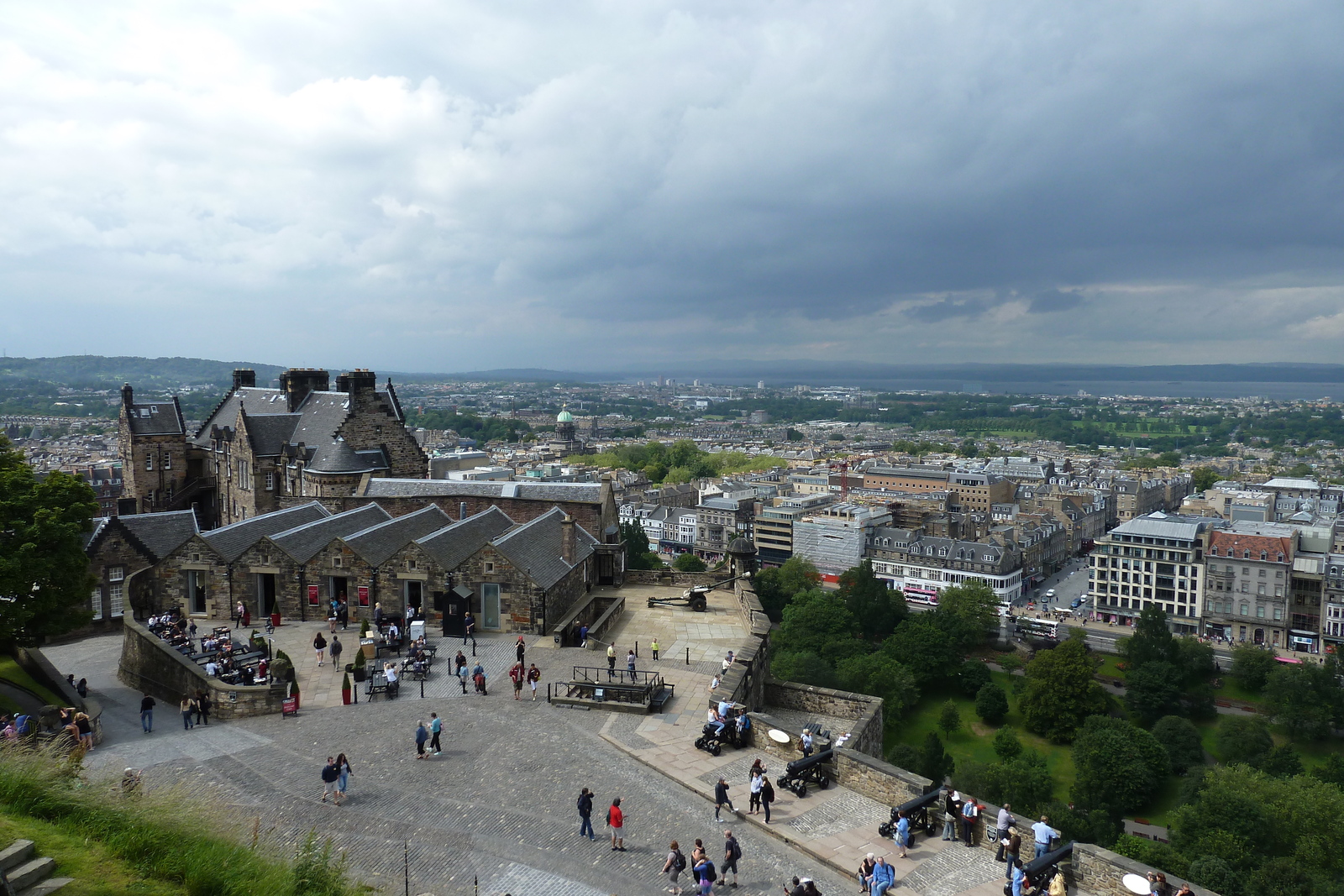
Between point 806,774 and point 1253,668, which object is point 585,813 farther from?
point 1253,668

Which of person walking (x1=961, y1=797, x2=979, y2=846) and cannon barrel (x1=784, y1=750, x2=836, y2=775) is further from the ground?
cannon barrel (x1=784, y1=750, x2=836, y2=775)

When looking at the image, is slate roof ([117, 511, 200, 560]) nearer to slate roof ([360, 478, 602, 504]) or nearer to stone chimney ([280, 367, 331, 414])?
slate roof ([360, 478, 602, 504])

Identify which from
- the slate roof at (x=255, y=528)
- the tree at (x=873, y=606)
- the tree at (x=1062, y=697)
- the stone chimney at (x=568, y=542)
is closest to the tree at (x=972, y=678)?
A: the tree at (x=1062, y=697)

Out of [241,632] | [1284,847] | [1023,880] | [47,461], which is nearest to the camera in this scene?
[1023,880]

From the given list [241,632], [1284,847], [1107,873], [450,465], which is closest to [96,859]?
[1107,873]

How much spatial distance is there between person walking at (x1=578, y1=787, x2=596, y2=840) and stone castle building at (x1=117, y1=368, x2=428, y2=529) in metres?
27.7

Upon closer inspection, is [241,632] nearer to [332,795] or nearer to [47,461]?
[332,795]

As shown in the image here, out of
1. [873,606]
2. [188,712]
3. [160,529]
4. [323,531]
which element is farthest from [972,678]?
[188,712]

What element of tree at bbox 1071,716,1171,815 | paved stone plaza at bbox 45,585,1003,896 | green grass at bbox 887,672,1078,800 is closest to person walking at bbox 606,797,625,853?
paved stone plaza at bbox 45,585,1003,896

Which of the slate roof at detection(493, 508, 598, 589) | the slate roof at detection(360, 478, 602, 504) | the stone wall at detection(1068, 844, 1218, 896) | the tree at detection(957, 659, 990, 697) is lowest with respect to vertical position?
the tree at detection(957, 659, 990, 697)

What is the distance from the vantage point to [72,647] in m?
30.5

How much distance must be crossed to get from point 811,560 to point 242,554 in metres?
144

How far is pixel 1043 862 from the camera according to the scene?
600 inches

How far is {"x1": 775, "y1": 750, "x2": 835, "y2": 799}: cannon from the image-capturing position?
743 inches
